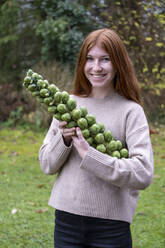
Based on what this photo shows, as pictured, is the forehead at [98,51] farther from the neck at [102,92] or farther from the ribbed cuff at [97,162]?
the ribbed cuff at [97,162]

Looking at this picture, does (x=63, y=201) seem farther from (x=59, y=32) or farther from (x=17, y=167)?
(x=59, y=32)

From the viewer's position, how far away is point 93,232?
6.31ft

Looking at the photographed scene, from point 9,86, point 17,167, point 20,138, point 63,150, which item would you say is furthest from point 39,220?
point 9,86

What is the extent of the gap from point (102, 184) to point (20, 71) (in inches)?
389

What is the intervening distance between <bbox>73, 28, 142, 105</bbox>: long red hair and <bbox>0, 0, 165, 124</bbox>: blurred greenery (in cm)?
562

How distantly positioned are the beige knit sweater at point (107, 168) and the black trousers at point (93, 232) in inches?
1.9

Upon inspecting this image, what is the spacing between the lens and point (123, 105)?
6.58 ft

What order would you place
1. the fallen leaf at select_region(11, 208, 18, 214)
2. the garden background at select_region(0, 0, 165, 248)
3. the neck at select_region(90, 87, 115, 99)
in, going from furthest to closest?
the fallen leaf at select_region(11, 208, 18, 214), the garden background at select_region(0, 0, 165, 248), the neck at select_region(90, 87, 115, 99)

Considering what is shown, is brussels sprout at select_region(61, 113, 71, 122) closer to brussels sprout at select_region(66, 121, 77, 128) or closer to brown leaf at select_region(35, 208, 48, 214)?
brussels sprout at select_region(66, 121, 77, 128)

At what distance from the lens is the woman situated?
1840 millimetres

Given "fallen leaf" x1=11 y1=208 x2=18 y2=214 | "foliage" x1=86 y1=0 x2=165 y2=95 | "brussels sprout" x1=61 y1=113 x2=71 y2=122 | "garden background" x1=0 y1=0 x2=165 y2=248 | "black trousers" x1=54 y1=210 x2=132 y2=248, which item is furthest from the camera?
"foliage" x1=86 y1=0 x2=165 y2=95

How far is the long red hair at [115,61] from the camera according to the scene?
1.95 metres

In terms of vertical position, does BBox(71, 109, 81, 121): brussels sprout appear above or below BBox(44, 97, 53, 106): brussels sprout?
below

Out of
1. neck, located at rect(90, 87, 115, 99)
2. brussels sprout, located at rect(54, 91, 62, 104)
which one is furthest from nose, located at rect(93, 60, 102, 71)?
brussels sprout, located at rect(54, 91, 62, 104)
